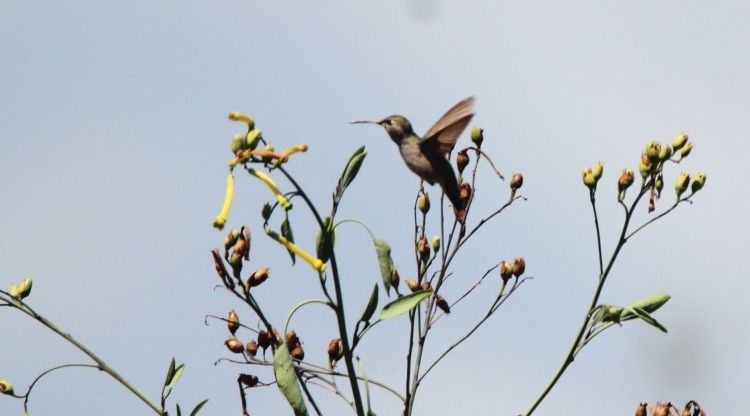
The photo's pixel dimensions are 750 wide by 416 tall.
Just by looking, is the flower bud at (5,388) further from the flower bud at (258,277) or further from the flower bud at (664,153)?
the flower bud at (664,153)

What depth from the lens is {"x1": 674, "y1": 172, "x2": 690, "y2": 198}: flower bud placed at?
5621 millimetres

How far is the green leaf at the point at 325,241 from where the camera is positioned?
3.66m

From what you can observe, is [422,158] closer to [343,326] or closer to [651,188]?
[651,188]

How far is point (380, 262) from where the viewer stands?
4.49 m

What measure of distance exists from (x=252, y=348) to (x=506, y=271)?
1364 mm

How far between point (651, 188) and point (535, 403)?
181 centimetres

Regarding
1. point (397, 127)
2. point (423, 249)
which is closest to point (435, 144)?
point (397, 127)

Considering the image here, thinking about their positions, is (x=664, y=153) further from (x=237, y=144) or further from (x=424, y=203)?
(x=237, y=144)

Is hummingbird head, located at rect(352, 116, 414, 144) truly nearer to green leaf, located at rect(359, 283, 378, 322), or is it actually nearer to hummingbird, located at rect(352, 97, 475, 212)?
hummingbird, located at rect(352, 97, 475, 212)

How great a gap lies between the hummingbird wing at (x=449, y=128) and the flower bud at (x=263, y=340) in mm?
1812

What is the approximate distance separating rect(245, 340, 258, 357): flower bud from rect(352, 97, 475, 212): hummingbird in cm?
165

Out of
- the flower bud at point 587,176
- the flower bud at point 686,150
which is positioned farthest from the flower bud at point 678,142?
the flower bud at point 587,176

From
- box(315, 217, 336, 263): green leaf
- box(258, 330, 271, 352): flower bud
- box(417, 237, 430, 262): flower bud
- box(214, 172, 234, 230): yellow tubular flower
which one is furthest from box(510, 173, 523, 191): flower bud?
box(214, 172, 234, 230): yellow tubular flower

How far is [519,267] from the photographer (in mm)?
5527
